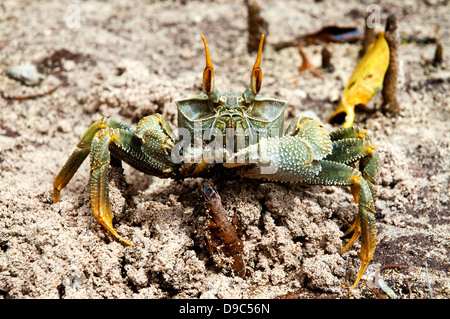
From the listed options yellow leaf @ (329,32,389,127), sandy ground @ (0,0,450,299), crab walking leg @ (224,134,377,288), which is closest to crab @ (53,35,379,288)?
crab walking leg @ (224,134,377,288)

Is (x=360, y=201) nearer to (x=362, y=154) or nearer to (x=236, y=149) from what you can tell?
(x=362, y=154)

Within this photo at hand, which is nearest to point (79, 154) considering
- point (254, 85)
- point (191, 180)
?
point (191, 180)

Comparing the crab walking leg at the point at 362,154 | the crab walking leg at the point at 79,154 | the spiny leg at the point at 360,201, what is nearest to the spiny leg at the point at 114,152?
the crab walking leg at the point at 79,154

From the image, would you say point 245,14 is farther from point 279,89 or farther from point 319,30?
point 279,89

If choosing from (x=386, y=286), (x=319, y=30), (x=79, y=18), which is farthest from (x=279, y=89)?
(x=79, y=18)

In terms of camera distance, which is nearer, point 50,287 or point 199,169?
point 50,287

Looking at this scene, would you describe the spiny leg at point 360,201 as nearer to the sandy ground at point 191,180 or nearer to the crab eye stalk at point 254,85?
the sandy ground at point 191,180

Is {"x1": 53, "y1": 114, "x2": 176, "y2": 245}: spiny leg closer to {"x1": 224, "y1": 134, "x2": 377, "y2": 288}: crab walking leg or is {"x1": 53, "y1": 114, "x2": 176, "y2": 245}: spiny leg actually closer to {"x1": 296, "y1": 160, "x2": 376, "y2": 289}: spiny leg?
{"x1": 224, "y1": 134, "x2": 377, "y2": 288}: crab walking leg
